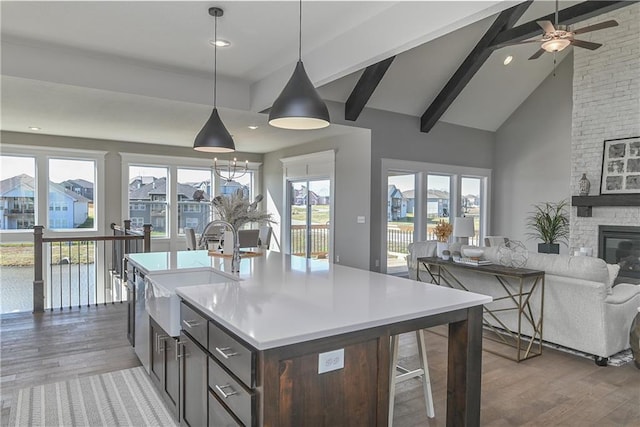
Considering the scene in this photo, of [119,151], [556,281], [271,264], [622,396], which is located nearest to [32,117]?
[119,151]

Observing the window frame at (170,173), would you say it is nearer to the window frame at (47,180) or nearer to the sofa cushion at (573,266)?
the window frame at (47,180)

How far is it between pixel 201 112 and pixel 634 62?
249 inches

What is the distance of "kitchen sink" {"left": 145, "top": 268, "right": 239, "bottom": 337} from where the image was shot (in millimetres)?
2252

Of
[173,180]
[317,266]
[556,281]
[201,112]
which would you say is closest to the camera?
[317,266]

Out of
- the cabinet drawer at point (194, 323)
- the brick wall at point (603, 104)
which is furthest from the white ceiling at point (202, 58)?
the cabinet drawer at point (194, 323)

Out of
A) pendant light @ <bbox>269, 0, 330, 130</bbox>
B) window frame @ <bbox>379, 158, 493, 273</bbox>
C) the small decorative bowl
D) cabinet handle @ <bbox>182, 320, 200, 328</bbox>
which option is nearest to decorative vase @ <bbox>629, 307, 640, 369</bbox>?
the small decorative bowl

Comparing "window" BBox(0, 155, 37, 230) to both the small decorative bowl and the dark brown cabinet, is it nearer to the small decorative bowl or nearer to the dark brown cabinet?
the dark brown cabinet

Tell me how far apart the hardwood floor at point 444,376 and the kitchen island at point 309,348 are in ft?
2.77

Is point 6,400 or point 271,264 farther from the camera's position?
point 271,264

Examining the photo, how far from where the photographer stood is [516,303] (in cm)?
373

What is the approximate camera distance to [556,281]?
359cm

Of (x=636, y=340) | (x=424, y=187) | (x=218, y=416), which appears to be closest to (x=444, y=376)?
(x=636, y=340)

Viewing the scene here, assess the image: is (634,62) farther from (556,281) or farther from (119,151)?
(119,151)

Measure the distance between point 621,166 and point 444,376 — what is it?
502cm
